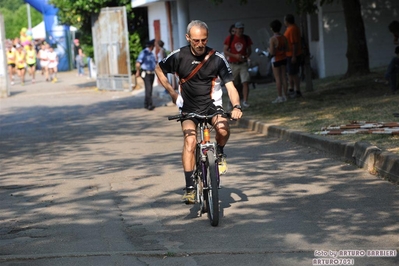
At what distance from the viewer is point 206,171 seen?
7.65 meters

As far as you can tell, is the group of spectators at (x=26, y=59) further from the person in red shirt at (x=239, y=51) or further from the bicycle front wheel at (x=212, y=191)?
the bicycle front wheel at (x=212, y=191)

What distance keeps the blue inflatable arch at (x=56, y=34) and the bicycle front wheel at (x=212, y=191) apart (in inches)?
1541

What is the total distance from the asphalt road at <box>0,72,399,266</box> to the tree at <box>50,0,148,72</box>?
16344mm

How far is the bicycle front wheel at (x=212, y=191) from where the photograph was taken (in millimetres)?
7348

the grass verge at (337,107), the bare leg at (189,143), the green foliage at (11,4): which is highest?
the green foliage at (11,4)

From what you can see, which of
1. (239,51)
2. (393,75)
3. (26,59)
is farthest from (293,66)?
(26,59)

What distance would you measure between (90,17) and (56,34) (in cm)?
1912

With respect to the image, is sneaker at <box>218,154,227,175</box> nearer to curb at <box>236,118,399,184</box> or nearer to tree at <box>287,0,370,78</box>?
curb at <box>236,118,399,184</box>

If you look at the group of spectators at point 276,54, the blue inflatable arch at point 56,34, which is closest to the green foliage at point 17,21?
the blue inflatable arch at point 56,34

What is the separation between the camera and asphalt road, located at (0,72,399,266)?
6.50 metres

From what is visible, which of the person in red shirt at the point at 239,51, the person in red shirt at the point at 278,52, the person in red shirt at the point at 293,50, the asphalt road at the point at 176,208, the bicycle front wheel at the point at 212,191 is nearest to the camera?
the asphalt road at the point at 176,208

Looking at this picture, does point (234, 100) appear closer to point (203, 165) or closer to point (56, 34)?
point (203, 165)

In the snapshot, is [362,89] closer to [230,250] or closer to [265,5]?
[265,5]

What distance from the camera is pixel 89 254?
6.55 metres
